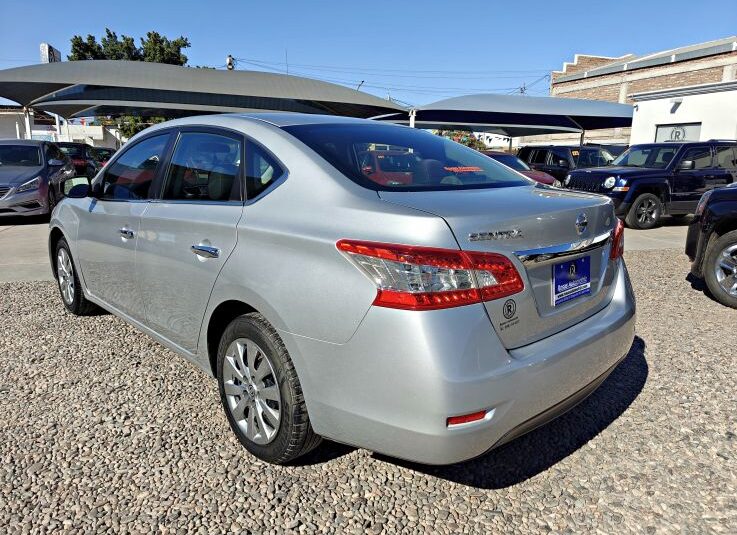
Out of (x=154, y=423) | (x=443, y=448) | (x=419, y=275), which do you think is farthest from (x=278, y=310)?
(x=154, y=423)

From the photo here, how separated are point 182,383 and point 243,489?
1.23 metres

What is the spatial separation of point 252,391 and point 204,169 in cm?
121

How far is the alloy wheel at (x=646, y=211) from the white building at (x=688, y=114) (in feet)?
29.3

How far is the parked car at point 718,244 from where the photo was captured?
5.10m

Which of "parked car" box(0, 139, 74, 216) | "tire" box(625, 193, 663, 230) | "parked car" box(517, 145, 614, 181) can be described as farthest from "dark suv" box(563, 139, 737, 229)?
"parked car" box(0, 139, 74, 216)

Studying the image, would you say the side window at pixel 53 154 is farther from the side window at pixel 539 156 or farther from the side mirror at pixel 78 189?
the side window at pixel 539 156

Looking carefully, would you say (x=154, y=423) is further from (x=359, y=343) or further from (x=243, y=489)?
(x=359, y=343)

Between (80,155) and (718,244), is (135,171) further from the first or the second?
(80,155)

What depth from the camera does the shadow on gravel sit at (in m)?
2.42

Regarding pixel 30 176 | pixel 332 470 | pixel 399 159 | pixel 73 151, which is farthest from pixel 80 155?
pixel 332 470

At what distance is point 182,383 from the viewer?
334 centimetres

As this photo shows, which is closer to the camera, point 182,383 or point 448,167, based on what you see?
point 448,167

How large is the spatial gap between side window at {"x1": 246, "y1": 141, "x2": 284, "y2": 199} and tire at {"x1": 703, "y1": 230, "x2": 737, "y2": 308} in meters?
4.74

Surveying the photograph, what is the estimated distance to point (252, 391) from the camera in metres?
2.43
